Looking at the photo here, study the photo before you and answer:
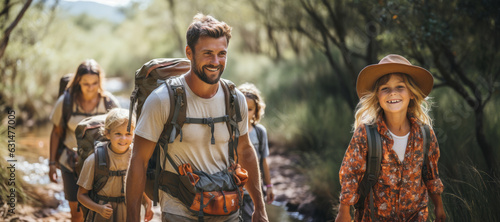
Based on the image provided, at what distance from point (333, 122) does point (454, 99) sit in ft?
7.64

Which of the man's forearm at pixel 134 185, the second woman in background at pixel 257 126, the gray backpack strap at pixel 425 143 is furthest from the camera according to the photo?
the second woman in background at pixel 257 126

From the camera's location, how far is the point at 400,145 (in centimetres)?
349

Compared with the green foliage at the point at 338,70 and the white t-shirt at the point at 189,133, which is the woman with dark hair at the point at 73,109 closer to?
the white t-shirt at the point at 189,133

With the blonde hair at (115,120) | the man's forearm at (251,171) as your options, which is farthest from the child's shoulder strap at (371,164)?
the blonde hair at (115,120)

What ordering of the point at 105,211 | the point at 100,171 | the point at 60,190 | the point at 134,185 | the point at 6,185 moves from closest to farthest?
1. the point at 134,185
2. the point at 105,211
3. the point at 100,171
4. the point at 6,185
5. the point at 60,190

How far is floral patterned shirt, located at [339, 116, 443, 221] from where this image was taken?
339 centimetres

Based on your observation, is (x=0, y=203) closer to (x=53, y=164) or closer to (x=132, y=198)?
(x=53, y=164)

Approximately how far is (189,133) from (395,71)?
59.2 inches

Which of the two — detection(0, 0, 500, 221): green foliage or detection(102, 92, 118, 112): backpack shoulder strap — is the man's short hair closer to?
detection(0, 0, 500, 221): green foliage

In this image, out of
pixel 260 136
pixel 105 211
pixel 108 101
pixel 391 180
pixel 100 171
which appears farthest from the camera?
pixel 108 101

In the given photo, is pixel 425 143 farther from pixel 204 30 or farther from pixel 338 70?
pixel 338 70

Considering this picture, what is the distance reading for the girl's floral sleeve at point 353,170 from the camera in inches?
132

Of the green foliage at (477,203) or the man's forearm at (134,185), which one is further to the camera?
the green foliage at (477,203)

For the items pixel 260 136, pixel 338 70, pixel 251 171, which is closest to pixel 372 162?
pixel 251 171
